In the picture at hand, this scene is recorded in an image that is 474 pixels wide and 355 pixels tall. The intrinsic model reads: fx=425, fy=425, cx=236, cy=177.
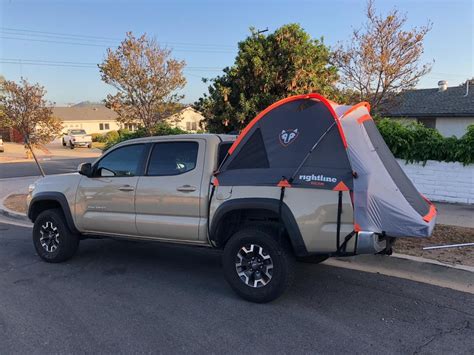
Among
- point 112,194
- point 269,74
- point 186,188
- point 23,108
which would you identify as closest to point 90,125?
point 23,108

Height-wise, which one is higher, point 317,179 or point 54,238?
point 317,179

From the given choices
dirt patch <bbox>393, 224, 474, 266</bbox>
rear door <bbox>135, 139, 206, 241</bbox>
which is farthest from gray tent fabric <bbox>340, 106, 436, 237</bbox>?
rear door <bbox>135, 139, 206, 241</bbox>

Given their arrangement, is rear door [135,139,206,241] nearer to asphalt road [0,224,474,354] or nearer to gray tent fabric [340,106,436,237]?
asphalt road [0,224,474,354]

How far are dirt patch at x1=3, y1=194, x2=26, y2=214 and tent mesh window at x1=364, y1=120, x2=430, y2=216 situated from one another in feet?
27.8

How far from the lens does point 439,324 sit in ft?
12.9

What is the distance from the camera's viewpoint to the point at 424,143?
31.7ft

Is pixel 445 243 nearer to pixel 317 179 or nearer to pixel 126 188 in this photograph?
pixel 317 179

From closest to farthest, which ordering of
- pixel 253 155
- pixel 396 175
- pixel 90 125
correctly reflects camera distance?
pixel 253 155 → pixel 396 175 → pixel 90 125

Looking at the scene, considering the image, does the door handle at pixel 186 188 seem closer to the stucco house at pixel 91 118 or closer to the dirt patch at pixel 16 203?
the dirt patch at pixel 16 203

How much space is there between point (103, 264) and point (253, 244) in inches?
104

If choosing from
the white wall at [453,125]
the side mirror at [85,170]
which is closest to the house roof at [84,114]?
the white wall at [453,125]

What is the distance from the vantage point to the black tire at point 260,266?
14.0 feet

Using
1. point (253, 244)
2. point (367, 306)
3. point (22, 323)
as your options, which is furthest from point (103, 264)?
point (367, 306)

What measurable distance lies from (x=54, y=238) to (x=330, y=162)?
13.5 feet
